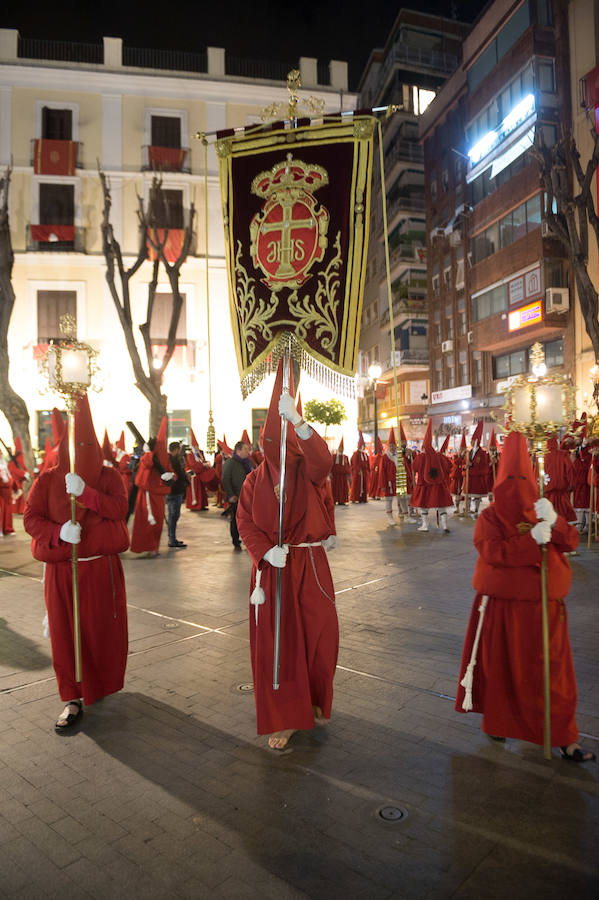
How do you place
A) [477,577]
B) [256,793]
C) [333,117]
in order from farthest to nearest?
[333,117] → [477,577] → [256,793]

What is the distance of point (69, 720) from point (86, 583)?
88 cm

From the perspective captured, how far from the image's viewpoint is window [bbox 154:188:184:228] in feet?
89.8

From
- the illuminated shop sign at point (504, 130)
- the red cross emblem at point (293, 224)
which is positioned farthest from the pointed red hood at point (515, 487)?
the illuminated shop sign at point (504, 130)

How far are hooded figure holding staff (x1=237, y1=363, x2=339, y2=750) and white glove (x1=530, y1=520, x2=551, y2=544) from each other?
4.20 ft

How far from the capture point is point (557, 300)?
24.4m

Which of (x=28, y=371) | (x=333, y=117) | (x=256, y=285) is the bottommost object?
(x=256, y=285)

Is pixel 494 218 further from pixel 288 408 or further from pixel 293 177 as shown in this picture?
pixel 288 408

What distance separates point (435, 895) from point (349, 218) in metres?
4.27

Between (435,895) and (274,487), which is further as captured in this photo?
(274,487)

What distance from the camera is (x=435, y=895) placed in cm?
240

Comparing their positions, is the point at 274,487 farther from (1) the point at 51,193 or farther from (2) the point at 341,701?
(1) the point at 51,193

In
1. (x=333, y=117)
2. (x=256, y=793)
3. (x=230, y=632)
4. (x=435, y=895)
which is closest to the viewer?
(x=435, y=895)

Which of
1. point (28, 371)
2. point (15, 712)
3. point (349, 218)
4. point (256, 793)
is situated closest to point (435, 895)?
point (256, 793)

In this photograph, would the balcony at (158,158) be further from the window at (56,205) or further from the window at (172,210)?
the window at (56,205)
